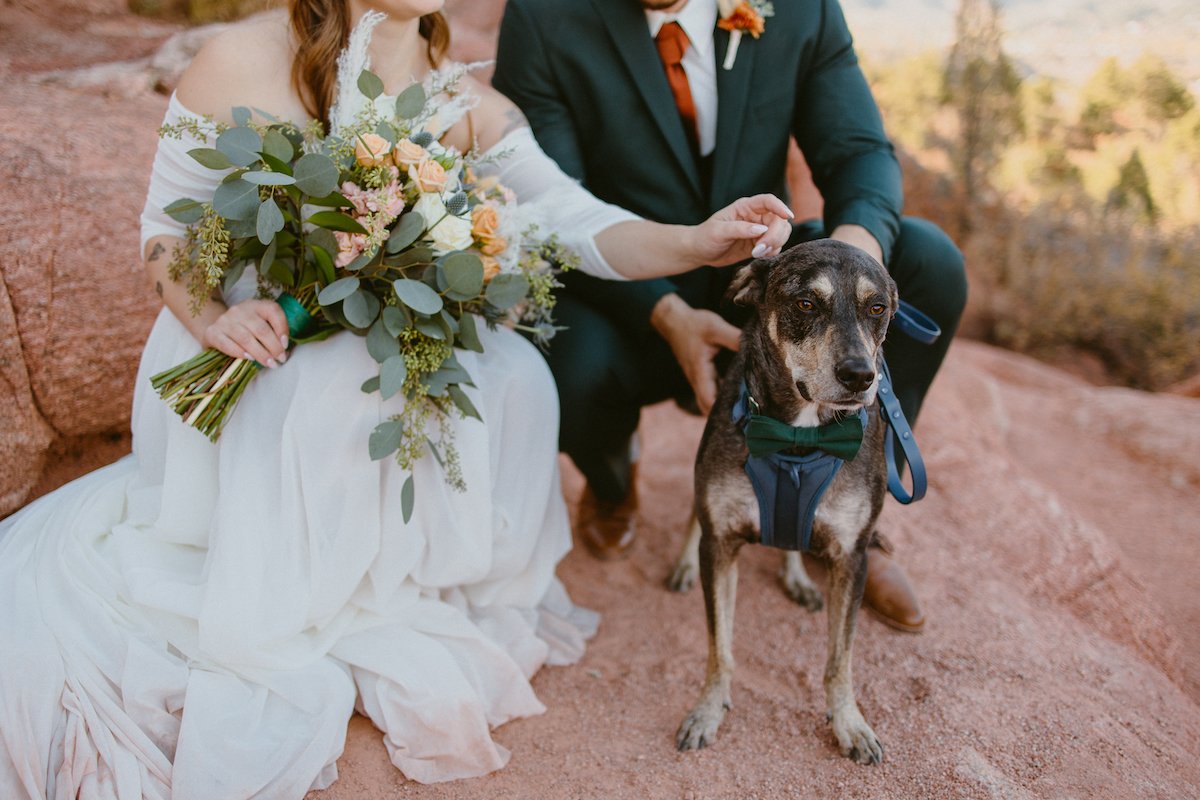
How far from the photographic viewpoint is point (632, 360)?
3.54 m

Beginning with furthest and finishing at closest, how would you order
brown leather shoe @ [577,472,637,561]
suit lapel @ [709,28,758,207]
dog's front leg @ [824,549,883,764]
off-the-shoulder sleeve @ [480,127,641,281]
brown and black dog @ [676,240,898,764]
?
brown leather shoe @ [577,472,637,561]
suit lapel @ [709,28,758,207]
off-the-shoulder sleeve @ [480,127,641,281]
dog's front leg @ [824,549,883,764]
brown and black dog @ [676,240,898,764]

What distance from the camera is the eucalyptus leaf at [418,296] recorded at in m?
2.39

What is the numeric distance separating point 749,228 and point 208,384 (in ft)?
5.71

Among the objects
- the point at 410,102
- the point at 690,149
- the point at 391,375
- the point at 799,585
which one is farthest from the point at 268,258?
the point at 799,585

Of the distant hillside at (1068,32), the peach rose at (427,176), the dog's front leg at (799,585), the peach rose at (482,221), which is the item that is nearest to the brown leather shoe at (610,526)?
the dog's front leg at (799,585)

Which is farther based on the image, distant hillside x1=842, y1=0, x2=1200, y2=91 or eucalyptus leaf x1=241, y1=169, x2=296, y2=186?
distant hillside x1=842, y1=0, x2=1200, y2=91

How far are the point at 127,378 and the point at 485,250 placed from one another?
220cm

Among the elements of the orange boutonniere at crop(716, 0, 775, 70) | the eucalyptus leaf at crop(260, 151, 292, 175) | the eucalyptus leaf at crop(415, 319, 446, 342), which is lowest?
the eucalyptus leaf at crop(415, 319, 446, 342)

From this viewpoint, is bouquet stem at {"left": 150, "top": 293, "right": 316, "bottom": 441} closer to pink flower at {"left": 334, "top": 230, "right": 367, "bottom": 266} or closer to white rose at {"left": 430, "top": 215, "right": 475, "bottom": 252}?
pink flower at {"left": 334, "top": 230, "right": 367, "bottom": 266}

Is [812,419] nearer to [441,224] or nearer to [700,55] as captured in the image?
[441,224]

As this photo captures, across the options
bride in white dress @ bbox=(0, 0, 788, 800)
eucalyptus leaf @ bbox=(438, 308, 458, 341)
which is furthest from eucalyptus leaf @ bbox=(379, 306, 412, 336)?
bride in white dress @ bbox=(0, 0, 788, 800)

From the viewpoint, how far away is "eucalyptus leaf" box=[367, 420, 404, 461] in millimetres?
2541

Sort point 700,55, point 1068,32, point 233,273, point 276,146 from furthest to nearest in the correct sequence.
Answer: point 1068,32 → point 700,55 → point 233,273 → point 276,146

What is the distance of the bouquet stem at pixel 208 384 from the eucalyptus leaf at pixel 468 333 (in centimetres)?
50
